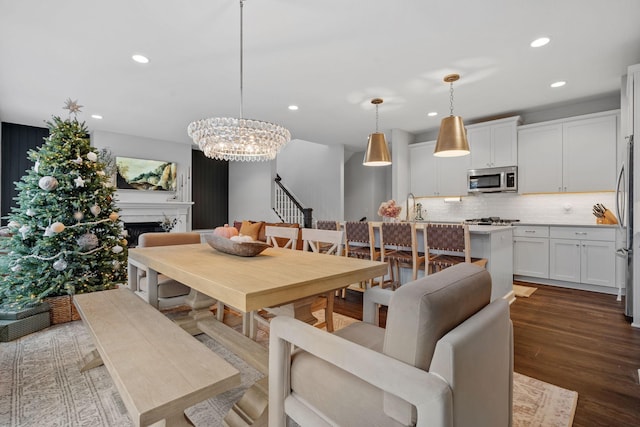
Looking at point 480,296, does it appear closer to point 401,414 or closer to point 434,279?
point 434,279

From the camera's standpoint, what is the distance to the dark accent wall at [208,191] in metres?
7.60

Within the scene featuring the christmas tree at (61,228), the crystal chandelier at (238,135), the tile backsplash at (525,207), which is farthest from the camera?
the tile backsplash at (525,207)

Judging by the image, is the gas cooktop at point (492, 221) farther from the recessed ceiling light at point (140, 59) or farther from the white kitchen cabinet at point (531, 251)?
the recessed ceiling light at point (140, 59)

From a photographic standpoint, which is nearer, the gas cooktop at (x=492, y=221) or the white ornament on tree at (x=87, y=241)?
the white ornament on tree at (x=87, y=241)

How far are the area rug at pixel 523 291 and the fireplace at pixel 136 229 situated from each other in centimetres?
650

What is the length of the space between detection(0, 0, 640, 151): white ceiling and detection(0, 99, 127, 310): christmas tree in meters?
0.82

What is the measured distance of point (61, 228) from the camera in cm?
285

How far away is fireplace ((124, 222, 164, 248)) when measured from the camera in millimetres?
6133

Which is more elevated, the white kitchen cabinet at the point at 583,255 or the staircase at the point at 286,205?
the staircase at the point at 286,205

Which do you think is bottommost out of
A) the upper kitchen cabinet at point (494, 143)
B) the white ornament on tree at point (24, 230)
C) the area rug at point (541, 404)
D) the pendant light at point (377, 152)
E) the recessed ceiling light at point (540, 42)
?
the area rug at point (541, 404)

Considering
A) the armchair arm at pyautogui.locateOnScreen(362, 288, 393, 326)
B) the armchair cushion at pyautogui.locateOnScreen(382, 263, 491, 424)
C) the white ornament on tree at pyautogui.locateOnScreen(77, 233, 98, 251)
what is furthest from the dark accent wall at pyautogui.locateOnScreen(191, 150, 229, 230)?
the armchair cushion at pyautogui.locateOnScreen(382, 263, 491, 424)

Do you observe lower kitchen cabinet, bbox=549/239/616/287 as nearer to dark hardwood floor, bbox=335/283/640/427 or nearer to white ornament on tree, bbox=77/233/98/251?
dark hardwood floor, bbox=335/283/640/427

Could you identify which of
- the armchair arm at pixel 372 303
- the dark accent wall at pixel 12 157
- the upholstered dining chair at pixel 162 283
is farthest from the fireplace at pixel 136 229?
the armchair arm at pixel 372 303

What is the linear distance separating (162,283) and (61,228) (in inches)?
47.8
